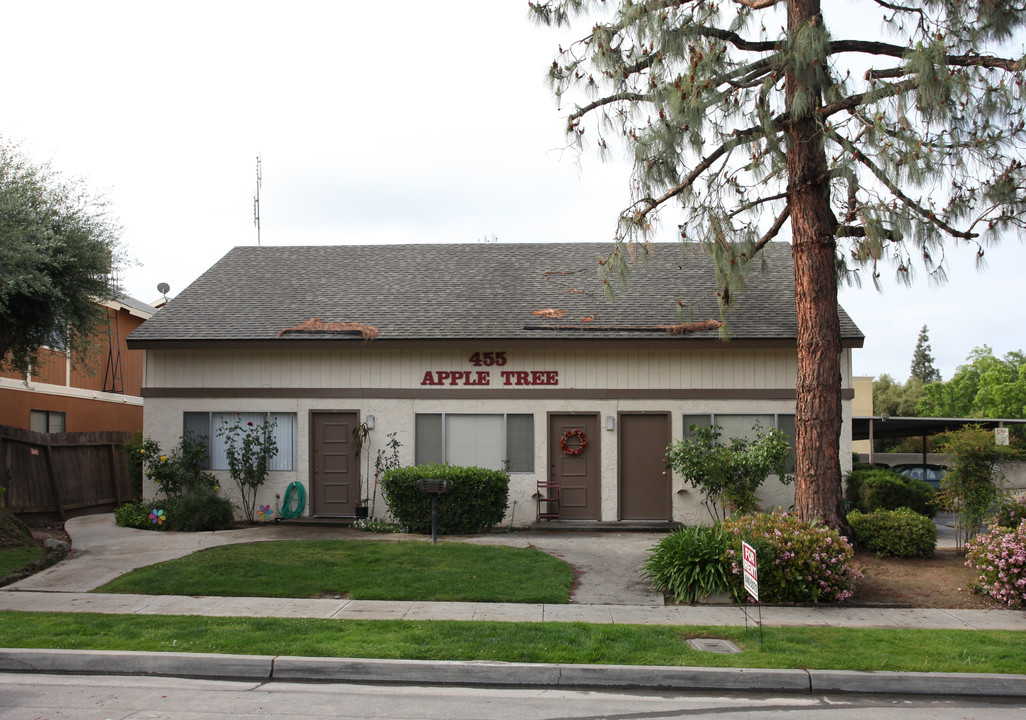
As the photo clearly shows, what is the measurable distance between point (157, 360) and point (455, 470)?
6.79 metres

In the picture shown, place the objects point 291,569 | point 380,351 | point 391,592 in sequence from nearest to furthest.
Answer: point 391,592
point 291,569
point 380,351

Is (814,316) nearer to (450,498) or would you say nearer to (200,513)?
(450,498)

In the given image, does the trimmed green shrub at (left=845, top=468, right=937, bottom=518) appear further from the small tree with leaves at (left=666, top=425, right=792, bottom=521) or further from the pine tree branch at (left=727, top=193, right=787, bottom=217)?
the pine tree branch at (left=727, top=193, right=787, bottom=217)

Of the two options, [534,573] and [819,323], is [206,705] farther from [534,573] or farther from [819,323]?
[819,323]

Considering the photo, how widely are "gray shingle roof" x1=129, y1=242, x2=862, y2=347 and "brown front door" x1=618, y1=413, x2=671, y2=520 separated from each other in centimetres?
171

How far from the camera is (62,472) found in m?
16.3

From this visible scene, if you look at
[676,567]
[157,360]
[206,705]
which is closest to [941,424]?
[676,567]

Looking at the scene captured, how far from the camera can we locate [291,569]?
10.9 metres

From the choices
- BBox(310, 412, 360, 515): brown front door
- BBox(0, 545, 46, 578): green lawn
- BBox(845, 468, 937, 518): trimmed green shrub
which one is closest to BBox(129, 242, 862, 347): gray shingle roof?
BBox(310, 412, 360, 515): brown front door

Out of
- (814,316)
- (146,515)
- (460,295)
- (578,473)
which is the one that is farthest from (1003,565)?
(146,515)

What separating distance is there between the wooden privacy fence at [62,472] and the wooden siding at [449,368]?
7.29 ft

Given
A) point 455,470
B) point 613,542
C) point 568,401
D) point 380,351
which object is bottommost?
point 613,542

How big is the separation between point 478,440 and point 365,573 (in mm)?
5486

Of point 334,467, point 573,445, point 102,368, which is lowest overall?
point 334,467
